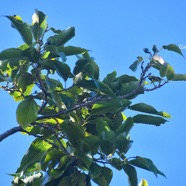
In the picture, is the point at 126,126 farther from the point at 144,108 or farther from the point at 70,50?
the point at 70,50

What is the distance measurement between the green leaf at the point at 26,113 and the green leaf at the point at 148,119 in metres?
1.02

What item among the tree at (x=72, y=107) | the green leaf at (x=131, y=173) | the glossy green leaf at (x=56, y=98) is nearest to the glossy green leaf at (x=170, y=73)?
the tree at (x=72, y=107)

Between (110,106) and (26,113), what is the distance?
32.1 inches

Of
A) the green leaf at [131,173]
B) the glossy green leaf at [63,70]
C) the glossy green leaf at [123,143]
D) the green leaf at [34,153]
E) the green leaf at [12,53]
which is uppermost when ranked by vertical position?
the green leaf at [12,53]

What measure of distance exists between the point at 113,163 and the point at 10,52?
131 cm

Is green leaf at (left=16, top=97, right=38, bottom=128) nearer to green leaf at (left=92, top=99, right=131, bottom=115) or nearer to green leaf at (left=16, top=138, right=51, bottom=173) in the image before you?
green leaf at (left=16, top=138, right=51, bottom=173)

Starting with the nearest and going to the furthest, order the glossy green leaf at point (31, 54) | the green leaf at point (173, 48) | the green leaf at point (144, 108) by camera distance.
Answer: the glossy green leaf at point (31, 54) < the green leaf at point (173, 48) < the green leaf at point (144, 108)

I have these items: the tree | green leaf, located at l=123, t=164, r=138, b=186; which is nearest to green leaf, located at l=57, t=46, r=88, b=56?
the tree

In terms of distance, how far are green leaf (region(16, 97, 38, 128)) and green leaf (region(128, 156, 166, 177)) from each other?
94 centimetres

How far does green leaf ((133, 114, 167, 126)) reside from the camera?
4828 millimetres

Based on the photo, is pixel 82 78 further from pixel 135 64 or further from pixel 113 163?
pixel 113 163

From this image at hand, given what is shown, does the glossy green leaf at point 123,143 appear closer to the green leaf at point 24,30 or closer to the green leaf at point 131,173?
the green leaf at point 131,173

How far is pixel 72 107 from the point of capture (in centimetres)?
463

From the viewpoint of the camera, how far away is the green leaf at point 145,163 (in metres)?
4.27
